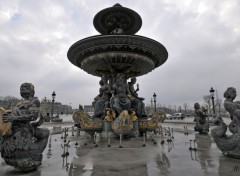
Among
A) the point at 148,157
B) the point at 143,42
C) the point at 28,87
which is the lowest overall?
the point at 148,157

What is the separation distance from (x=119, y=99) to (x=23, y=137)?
699cm

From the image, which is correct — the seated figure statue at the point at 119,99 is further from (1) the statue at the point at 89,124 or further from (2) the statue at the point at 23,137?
(2) the statue at the point at 23,137

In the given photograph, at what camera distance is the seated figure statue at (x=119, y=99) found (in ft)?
36.2

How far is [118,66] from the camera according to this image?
12.6 meters

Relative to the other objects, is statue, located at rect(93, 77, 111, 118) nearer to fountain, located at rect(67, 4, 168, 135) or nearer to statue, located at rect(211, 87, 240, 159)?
fountain, located at rect(67, 4, 168, 135)

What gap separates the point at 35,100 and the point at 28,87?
1.43 feet

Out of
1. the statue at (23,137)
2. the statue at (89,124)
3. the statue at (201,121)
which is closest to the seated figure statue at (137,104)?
the statue at (89,124)

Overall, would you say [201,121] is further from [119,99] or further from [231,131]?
[231,131]

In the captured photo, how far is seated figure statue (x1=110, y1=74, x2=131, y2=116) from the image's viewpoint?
11.0 m

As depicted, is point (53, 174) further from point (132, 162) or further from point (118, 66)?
point (118, 66)

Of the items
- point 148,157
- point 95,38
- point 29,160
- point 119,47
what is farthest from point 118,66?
point 29,160

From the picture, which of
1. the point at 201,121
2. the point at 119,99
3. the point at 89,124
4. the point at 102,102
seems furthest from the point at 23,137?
the point at 201,121

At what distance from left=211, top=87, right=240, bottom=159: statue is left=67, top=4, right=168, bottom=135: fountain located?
4616 mm

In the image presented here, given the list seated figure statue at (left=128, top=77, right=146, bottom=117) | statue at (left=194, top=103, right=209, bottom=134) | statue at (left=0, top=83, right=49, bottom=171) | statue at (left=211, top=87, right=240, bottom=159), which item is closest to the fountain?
seated figure statue at (left=128, top=77, right=146, bottom=117)
